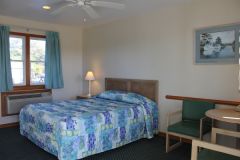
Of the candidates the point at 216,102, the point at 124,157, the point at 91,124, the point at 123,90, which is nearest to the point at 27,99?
the point at 123,90

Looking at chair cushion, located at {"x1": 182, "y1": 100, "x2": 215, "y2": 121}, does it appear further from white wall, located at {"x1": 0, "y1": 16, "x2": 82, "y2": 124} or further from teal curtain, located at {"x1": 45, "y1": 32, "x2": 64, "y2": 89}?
white wall, located at {"x1": 0, "y1": 16, "x2": 82, "y2": 124}

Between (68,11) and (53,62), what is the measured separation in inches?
59.5

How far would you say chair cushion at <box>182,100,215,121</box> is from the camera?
325 centimetres

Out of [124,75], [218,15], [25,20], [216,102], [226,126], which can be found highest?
[25,20]

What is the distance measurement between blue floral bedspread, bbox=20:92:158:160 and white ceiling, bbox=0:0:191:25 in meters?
1.74

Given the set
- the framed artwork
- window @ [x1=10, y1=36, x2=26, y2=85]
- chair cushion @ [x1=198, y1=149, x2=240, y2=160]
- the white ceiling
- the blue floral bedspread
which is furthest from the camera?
window @ [x1=10, y1=36, x2=26, y2=85]

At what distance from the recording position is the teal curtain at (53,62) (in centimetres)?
516

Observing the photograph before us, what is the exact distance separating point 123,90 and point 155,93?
88cm

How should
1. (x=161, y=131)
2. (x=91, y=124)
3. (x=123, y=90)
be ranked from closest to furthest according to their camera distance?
1. (x=91, y=124)
2. (x=161, y=131)
3. (x=123, y=90)

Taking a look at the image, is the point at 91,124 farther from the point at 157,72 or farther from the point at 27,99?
the point at 27,99

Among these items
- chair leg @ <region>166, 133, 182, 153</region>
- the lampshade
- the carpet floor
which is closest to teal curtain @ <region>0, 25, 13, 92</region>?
the carpet floor

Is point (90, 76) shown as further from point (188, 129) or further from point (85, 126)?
point (188, 129)

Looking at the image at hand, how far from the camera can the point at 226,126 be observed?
318 cm

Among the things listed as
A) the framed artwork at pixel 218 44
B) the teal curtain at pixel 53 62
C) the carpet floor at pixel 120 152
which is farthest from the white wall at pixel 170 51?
the teal curtain at pixel 53 62
